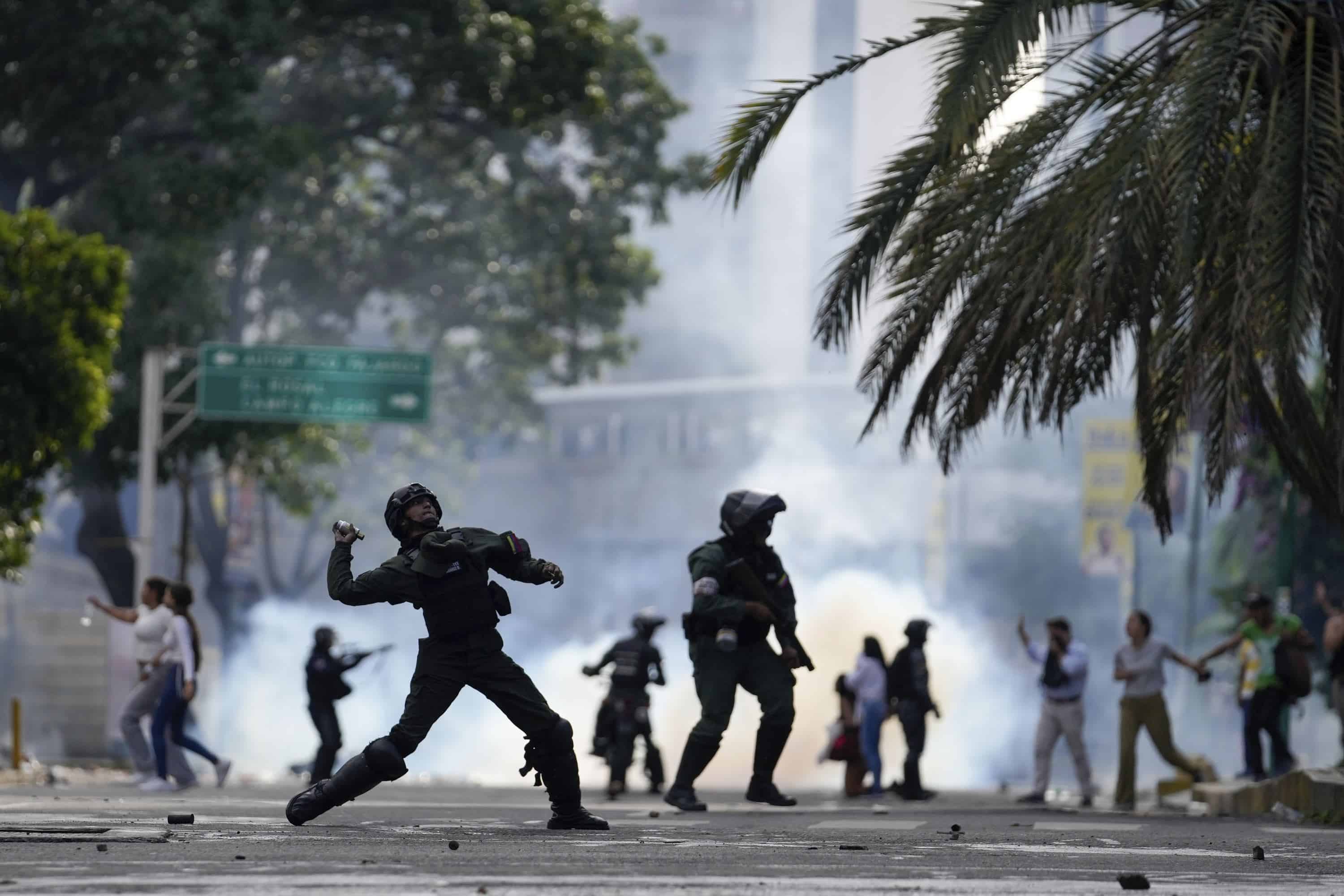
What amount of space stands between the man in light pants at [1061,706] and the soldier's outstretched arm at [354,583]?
882cm

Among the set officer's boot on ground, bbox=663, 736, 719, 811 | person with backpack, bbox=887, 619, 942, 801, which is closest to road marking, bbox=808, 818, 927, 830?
officer's boot on ground, bbox=663, 736, 719, 811

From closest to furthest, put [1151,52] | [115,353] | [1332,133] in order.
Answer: [1332,133]
[1151,52]
[115,353]

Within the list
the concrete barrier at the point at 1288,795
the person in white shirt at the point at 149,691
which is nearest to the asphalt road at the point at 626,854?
the concrete barrier at the point at 1288,795

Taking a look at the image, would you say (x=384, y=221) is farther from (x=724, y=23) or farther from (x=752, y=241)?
(x=724, y=23)

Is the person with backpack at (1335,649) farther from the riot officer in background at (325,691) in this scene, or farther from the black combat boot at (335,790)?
the black combat boot at (335,790)

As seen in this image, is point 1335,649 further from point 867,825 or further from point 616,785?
point 867,825

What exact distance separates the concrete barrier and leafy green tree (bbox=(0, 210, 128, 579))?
37.2 ft

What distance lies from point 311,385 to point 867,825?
772 inches

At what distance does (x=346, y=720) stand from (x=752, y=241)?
131 feet

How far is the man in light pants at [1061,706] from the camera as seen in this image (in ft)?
56.7

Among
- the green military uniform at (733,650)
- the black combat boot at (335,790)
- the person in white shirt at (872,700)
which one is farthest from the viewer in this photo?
the person in white shirt at (872,700)

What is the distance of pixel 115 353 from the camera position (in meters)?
29.6

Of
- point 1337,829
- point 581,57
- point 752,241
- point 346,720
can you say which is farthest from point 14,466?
point 752,241

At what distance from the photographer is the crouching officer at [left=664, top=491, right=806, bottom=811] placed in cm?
1219
